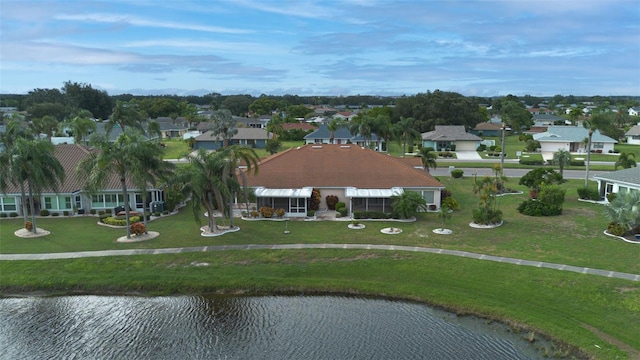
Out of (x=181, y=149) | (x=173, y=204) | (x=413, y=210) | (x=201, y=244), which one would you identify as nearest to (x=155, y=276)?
(x=201, y=244)

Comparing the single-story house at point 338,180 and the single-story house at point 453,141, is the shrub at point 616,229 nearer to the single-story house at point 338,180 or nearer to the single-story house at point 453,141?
the single-story house at point 338,180

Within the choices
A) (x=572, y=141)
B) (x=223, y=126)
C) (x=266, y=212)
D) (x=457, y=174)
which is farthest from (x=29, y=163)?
(x=572, y=141)

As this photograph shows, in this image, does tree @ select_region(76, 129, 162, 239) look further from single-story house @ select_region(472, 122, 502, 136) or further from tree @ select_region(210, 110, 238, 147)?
single-story house @ select_region(472, 122, 502, 136)

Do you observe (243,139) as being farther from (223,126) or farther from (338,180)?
(338,180)

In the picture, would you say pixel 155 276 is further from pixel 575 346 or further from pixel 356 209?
pixel 575 346

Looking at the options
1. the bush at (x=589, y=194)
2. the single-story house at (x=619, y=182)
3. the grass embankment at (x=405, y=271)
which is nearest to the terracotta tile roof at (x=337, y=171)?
the grass embankment at (x=405, y=271)

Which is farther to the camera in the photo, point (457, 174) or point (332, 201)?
point (457, 174)
